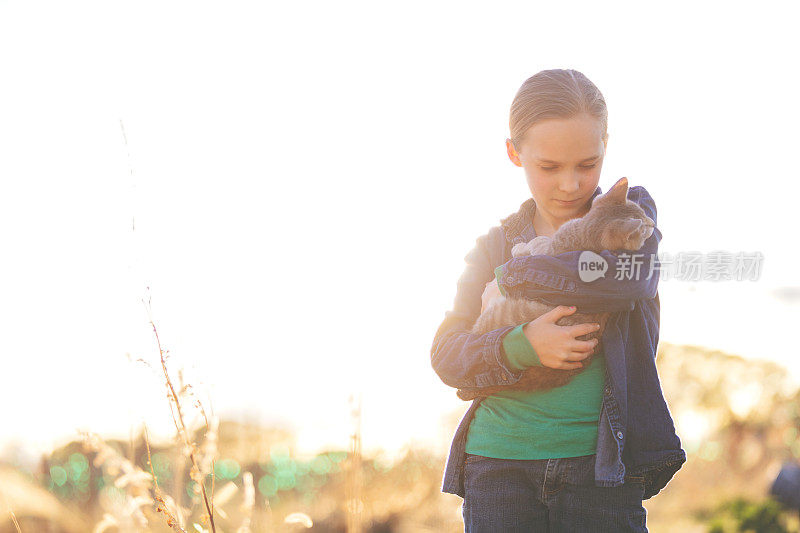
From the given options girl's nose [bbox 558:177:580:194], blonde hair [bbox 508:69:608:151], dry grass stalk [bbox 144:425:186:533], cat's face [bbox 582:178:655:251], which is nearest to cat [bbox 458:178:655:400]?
cat's face [bbox 582:178:655:251]

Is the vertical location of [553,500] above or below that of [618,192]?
below

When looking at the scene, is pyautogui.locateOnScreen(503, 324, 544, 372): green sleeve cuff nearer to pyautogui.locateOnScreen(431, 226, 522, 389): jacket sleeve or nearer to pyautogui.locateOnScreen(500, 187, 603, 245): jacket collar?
pyautogui.locateOnScreen(431, 226, 522, 389): jacket sleeve

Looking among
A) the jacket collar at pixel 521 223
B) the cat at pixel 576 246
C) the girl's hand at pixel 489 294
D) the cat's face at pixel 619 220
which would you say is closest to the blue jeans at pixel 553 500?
the cat at pixel 576 246

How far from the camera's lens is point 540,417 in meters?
2.01

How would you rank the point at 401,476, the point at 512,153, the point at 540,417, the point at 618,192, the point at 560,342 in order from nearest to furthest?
1. the point at 560,342
2. the point at 540,417
3. the point at 618,192
4. the point at 512,153
5. the point at 401,476

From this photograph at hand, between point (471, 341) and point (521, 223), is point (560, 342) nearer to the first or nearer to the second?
point (471, 341)

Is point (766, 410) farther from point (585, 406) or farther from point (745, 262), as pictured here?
point (585, 406)

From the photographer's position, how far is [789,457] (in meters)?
7.23

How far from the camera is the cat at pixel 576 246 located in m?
2.03

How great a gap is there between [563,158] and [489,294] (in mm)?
517

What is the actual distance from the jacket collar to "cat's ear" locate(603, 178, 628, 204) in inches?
6.5

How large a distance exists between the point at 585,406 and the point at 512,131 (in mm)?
936

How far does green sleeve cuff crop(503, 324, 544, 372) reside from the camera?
1947 millimetres

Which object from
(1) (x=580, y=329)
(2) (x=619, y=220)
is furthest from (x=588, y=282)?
(2) (x=619, y=220)
